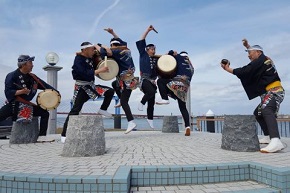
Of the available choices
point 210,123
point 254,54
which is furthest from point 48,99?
point 210,123

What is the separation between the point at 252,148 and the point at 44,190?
3109mm

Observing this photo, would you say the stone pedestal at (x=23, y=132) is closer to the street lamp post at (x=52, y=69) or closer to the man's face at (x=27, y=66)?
the man's face at (x=27, y=66)

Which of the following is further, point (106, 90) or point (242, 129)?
point (106, 90)

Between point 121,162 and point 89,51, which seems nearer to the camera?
point 121,162

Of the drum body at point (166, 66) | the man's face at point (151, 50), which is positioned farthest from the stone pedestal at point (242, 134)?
the man's face at point (151, 50)

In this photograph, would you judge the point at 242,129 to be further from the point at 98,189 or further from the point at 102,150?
the point at 98,189

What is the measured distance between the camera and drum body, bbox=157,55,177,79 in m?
6.78

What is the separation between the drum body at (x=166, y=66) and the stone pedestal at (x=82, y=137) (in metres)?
3.32

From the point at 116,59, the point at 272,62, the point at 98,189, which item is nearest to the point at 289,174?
the point at 98,189

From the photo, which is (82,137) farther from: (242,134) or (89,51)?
(242,134)

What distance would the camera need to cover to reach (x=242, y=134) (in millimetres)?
4293

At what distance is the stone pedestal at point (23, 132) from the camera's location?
5.55m

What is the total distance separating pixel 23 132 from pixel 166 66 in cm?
364

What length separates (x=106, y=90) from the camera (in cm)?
567
